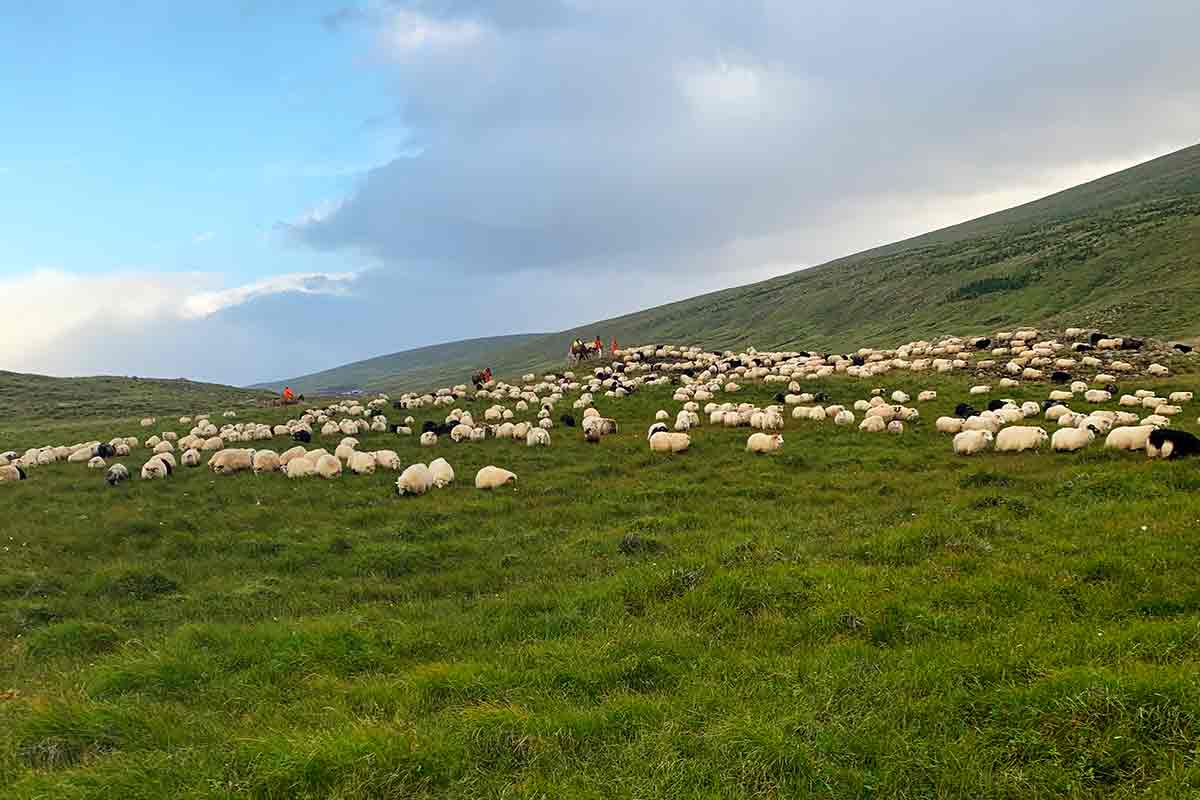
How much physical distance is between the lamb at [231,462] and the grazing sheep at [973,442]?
22.5 metres

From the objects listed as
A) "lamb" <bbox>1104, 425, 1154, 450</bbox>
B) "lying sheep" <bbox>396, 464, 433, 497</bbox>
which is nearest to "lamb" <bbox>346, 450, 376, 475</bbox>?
"lying sheep" <bbox>396, 464, 433, 497</bbox>

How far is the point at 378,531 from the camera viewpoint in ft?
47.8

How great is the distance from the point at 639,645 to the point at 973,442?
1420 cm

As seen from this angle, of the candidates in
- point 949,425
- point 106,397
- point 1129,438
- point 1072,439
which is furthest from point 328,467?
point 106,397

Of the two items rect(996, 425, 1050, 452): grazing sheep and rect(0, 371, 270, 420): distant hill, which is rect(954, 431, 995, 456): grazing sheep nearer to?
rect(996, 425, 1050, 452): grazing sheep

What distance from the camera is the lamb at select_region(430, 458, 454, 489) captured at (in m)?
18.6

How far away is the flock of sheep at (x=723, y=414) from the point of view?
1839 centimetres

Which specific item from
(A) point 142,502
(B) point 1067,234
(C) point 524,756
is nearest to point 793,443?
(C) point 524,756

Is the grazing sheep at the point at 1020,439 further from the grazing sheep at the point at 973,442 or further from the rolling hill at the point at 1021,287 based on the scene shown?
the rolling hill at the point at 1021,287

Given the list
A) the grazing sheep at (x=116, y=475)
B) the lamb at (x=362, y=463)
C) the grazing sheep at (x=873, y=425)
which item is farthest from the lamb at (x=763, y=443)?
the grazing sheep at (x=116, y=475)

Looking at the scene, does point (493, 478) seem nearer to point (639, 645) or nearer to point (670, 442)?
point (670, 442)

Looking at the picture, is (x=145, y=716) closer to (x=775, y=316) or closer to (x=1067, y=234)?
(x=1067, y=234)

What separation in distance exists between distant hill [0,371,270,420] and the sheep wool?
35752 mm

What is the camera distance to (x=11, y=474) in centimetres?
2183
